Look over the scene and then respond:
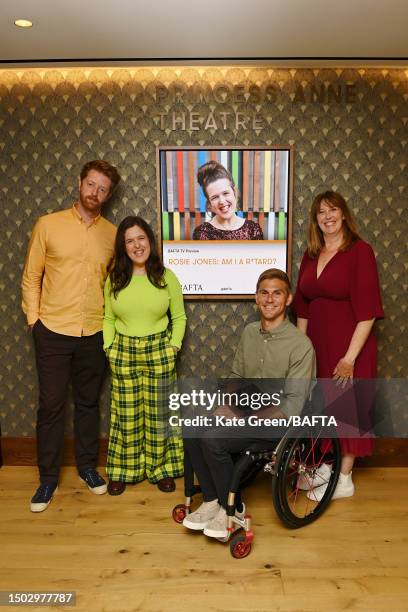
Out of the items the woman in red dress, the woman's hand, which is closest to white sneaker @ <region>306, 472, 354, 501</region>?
the woman in red dress

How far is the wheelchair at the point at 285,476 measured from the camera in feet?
7.51

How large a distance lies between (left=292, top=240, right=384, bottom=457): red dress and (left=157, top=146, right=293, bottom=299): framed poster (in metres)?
0.31

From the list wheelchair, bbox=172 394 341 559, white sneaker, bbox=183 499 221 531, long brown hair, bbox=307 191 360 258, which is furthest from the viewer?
long brown hair, bbox=307 191 360 258

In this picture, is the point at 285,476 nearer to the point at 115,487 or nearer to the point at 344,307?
the point at 344,307

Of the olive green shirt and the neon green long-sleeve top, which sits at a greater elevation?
the neon green long-sleeve top

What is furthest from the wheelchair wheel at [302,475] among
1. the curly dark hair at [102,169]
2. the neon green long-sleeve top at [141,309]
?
the curly dark hair at [102,169]

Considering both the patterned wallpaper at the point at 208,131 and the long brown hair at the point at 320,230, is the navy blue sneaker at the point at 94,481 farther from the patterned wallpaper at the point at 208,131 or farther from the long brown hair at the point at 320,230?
the long brown hair at the point at 320,230

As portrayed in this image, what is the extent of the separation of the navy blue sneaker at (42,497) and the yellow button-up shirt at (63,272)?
2.95 feet

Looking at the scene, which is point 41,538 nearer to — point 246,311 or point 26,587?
point 26,587

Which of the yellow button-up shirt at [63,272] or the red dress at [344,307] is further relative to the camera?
the yellow button-up shirt at [63,272]

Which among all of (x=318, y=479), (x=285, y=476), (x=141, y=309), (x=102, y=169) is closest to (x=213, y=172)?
(x=102, y=169)

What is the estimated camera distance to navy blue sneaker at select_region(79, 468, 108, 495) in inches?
116

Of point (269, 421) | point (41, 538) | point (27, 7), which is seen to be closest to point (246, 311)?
point (269, 421)

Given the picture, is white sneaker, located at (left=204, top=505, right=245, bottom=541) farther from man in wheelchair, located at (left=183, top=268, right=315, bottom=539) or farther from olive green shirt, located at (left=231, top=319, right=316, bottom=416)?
olive green shirt, located at (left=231, top=319, right=316, bottom=416)
